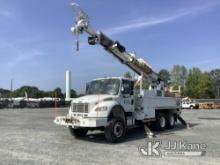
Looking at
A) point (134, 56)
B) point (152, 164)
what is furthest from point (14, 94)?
point (152, 164)

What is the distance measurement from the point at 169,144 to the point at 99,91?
394cm

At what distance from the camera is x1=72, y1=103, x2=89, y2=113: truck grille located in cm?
1386

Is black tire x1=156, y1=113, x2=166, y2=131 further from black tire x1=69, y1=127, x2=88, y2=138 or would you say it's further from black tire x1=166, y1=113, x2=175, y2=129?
black tire x1=69, y1=127, x2=88, y2=138

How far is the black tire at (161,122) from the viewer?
18047mm

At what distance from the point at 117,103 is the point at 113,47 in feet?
13.0

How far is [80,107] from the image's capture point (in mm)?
14094

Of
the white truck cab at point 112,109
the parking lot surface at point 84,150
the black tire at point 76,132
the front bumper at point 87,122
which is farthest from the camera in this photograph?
the black tire at point 76,132

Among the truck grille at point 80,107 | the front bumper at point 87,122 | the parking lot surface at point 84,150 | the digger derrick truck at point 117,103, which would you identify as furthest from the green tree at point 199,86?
the front bumper at point 87,122

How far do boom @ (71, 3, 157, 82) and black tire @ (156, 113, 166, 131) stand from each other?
2.06 m

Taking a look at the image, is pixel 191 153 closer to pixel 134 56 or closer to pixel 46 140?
pixel 46 140

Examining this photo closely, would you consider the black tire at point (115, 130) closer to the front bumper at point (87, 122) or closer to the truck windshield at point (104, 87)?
the front bumper at point (87, 122)

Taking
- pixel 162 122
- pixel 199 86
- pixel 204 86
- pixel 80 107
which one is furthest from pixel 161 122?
pixel 204 86

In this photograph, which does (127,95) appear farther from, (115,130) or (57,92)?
(57,92)

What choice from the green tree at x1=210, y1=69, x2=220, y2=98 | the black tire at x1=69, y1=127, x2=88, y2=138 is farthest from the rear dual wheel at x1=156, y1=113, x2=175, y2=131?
the green tree at x1=210, y1=69, x2=220, y2=98
